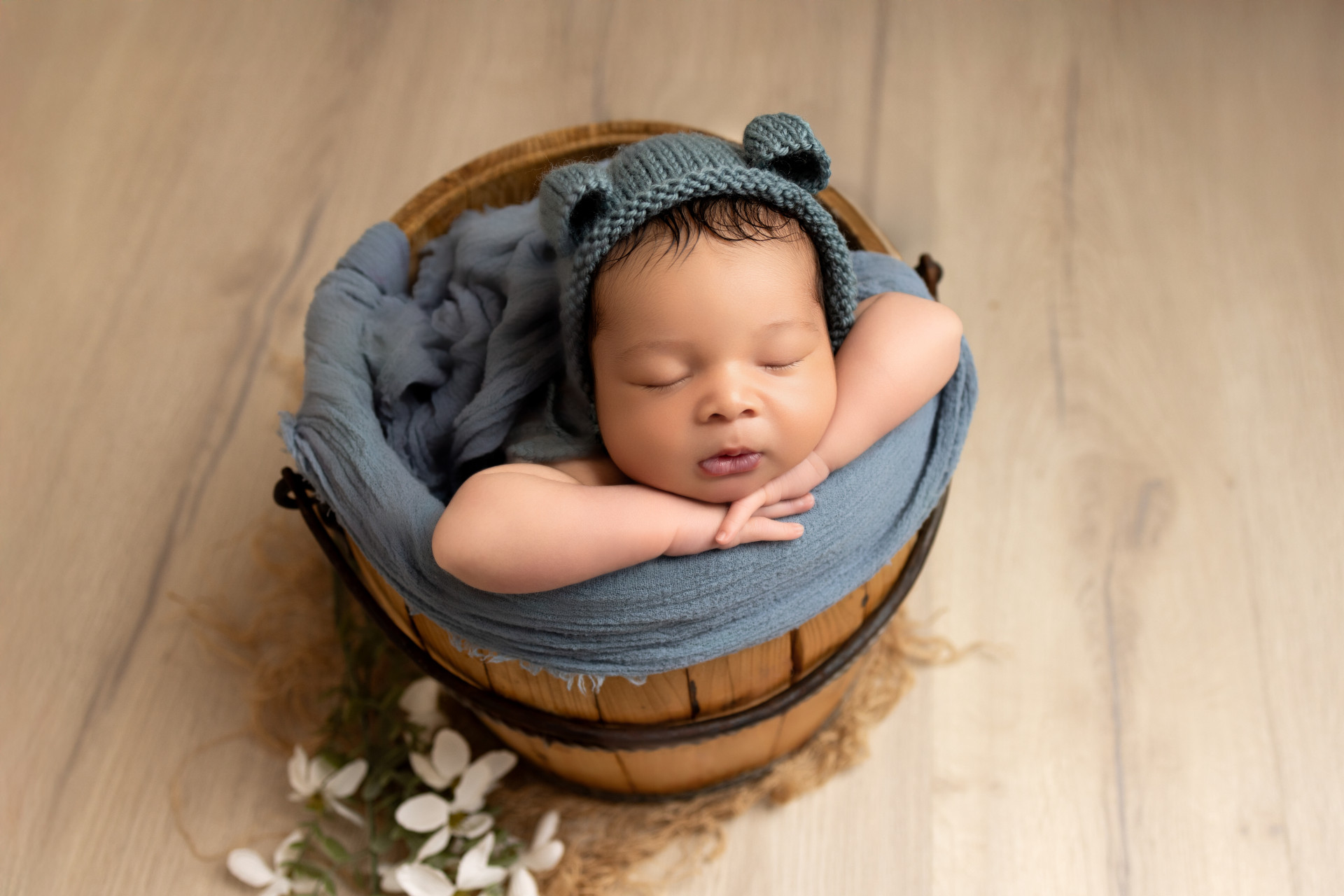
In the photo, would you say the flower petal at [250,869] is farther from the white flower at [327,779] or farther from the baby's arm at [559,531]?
the baby's arm at [559,531]

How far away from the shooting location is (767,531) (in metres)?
0.86

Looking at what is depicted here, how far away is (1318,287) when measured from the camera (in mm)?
1607

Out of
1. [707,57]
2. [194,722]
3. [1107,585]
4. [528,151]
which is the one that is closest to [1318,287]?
[1107,585]

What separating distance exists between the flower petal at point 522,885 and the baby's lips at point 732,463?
1.96 ft

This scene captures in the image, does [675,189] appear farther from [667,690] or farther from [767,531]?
[667,690]

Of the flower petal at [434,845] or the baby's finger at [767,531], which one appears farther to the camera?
the flower petal at [434,845]

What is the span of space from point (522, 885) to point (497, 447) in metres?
0.50

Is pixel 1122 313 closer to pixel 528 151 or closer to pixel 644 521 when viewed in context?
pixel 528 151

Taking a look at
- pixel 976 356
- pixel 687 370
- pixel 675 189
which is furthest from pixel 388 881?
pixel 976 356

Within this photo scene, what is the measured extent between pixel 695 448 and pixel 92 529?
3.38ft

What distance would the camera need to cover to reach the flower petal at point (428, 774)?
48.6 inches

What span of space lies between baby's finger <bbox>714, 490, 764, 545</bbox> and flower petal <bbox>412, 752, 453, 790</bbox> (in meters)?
0.57

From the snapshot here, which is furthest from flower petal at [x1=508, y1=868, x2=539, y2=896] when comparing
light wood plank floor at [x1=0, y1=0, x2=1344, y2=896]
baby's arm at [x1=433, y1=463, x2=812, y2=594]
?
baby's arm at [x1=433, y1=463, x2=812, y2=594]

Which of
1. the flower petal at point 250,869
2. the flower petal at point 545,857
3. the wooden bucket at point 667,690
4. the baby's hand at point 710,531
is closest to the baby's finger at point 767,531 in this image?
the baby's hand at point 710,531
